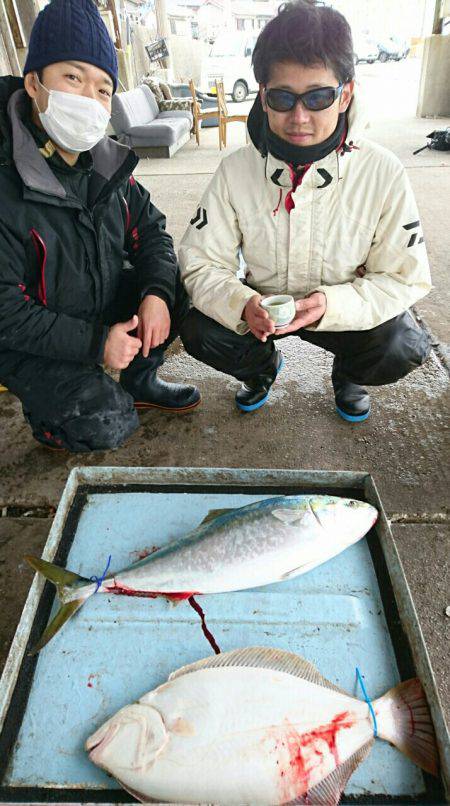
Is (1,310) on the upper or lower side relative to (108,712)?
upper

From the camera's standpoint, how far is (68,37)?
178cm

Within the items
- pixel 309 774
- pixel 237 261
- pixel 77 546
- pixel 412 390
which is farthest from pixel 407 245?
pixel 309 774

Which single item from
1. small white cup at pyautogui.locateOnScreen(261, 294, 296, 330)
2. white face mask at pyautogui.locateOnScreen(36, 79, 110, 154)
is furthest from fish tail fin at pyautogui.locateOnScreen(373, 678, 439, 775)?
white face mask at pyautogui.locateOnScreen(36, 79, 110, 154)

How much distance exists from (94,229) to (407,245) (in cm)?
130

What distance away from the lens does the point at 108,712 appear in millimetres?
1200

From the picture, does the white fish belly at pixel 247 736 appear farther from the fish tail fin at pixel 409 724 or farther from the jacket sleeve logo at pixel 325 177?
the jacket sleeve logo at pixel 325 177

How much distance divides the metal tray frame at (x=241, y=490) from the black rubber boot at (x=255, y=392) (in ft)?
2.71

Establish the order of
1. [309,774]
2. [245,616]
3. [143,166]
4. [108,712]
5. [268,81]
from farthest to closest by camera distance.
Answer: [143,166], [268,81], [245,616], [108,712], [309,774]

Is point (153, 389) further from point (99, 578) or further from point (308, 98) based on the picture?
point (308, 98)

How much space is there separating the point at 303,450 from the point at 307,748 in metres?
1.38

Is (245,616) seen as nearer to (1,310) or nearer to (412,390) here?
(1,310)

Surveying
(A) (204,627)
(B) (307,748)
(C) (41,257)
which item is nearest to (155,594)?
(A) (204,627)

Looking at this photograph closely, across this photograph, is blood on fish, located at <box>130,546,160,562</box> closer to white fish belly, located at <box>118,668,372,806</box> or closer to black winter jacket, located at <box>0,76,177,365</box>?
white fish belly, located at <box>118,668,372,806</box>

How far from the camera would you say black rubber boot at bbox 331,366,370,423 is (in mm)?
2455
